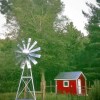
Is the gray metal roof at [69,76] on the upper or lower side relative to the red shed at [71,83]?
upper

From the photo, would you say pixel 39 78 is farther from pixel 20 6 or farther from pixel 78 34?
pixel 78 34

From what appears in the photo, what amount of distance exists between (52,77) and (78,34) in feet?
41.6

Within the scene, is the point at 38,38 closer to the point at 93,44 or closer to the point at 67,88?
the point at 93,44

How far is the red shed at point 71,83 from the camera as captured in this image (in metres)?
37.8

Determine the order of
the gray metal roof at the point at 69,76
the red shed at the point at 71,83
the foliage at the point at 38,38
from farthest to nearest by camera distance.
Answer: the gray metal roof at the point at 69,76
the red shed at the point at 71,83
the foliage at the point at 38,38

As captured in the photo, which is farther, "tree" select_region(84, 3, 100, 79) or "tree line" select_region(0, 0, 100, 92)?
"tree" select_region(84, 3, 100, 79)

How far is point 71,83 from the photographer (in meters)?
38.1

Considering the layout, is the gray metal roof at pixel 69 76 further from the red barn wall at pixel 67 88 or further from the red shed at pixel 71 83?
the red barn wall at pixel 67 88

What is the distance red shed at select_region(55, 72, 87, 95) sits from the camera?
37.8m

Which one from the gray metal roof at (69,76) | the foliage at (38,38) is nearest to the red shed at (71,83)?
the gray metal roof at (69,76)

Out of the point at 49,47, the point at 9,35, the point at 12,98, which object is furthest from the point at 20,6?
the point at 12,98

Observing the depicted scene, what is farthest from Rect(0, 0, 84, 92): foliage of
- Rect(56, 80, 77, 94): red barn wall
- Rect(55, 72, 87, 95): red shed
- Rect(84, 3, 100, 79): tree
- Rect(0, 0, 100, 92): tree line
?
Rect(84, 3, 100, 79): tree

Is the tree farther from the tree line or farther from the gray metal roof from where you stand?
the gray metal roof

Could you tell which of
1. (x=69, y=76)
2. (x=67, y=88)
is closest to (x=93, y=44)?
(x=69, y=76)
